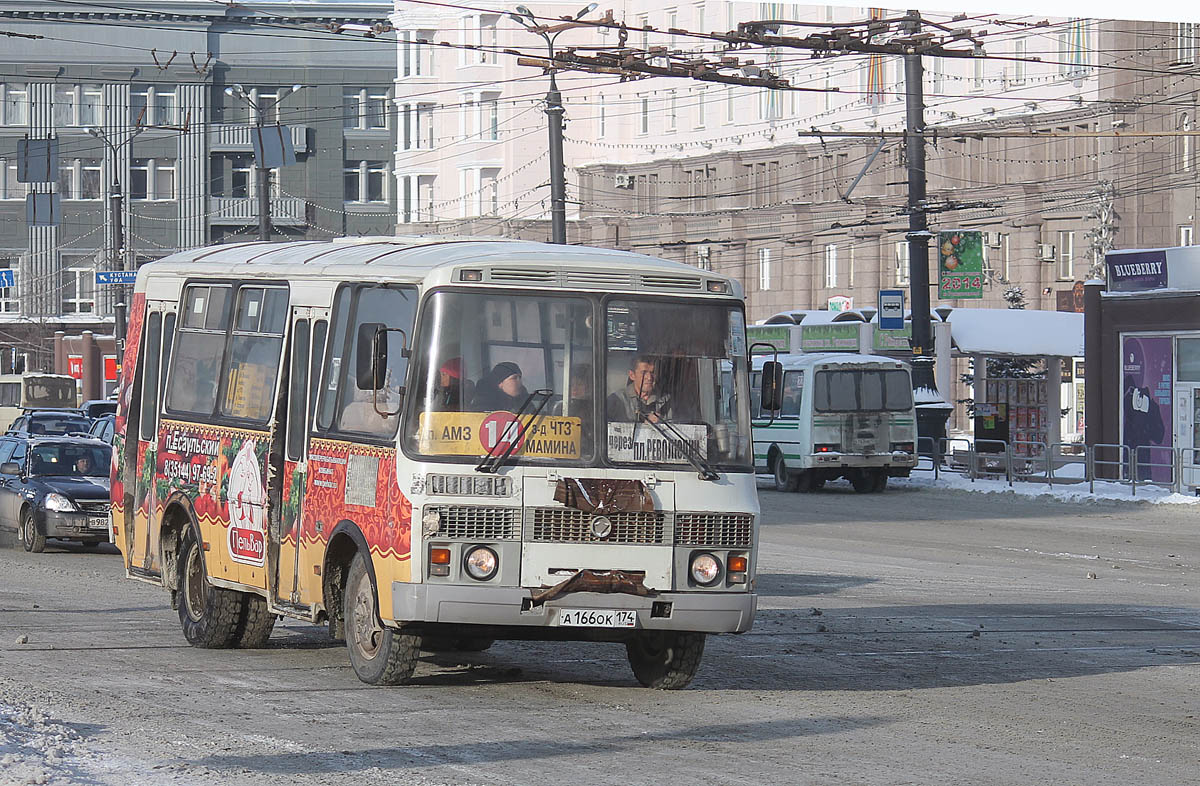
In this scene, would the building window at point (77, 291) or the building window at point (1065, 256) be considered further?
the building window at point (77, 291)

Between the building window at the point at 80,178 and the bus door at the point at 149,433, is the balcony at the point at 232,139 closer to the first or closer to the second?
the building window at the point at 80,178

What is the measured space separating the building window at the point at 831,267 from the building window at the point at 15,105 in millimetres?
33150

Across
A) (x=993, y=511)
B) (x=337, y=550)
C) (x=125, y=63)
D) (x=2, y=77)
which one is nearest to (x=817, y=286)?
(x=125, y=63)

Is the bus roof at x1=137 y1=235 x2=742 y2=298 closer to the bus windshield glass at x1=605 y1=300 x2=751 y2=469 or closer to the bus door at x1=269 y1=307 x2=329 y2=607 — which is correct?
the bus windshield glass at x1=605 y1=300 x2=751 y2=469

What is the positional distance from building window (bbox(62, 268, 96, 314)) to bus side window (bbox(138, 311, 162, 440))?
70965 millimetres

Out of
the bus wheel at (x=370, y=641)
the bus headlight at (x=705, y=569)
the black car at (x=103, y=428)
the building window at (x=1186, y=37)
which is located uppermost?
the building window at (x=1186, y=37)

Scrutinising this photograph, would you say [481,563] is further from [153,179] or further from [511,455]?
[153,179]

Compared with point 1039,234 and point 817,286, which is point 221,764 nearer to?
point 1039,234

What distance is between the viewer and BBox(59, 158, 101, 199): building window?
83812mm

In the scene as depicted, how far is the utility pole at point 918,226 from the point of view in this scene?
3794 centimetres

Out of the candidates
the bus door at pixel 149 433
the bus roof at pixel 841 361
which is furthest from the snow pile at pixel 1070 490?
the bus door at pixel 149 433

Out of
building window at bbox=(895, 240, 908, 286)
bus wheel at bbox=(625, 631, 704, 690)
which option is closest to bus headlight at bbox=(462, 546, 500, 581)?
bus wheel at bbox=(625, 631, 704, 690)

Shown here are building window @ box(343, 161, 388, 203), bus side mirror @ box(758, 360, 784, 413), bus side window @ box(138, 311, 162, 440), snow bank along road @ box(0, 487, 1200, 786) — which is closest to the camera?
snow bank along road @ box(0, 487, 1200, 786)

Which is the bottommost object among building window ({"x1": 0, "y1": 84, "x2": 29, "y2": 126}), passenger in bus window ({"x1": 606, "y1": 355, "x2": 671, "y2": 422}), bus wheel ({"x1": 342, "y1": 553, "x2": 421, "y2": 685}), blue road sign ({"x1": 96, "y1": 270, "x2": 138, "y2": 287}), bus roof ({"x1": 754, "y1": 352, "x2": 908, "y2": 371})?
bus wheel ({"x1": 342, "y1": 553, "x2": 421, "y2": 685})
